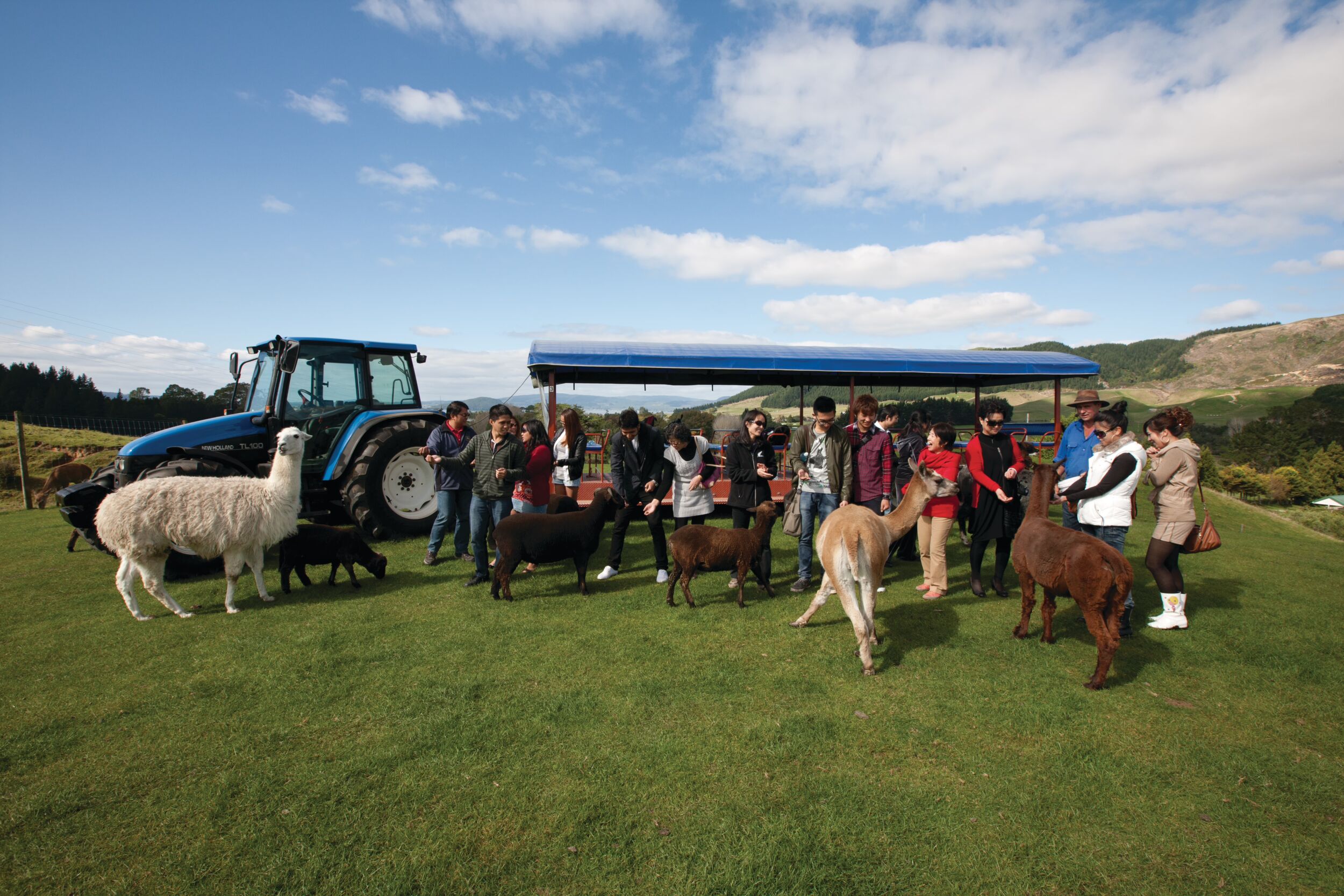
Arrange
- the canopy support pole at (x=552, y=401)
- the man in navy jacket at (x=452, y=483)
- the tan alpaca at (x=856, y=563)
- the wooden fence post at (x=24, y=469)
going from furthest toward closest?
the wooden fence post at (x=24, y=469), the canopy support pole at (x=552, y=401), the man in navy jacket at (x=452, y=483), the tan alpaca at (x=856, y=563)

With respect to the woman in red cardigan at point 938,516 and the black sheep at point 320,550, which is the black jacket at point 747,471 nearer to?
the woman in red cardigan at point 938,516

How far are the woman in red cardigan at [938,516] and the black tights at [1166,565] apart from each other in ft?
5.04

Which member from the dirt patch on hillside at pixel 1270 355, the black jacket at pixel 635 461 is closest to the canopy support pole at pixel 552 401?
the black jacket at pixel 635 461

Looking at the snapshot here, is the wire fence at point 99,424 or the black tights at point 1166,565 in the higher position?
the wire fence at point 99,424

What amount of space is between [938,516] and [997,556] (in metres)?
0.82

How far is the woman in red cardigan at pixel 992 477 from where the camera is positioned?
567 centimetres

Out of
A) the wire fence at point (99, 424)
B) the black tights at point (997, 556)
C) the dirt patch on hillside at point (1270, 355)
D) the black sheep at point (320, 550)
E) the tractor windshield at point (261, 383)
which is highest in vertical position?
the dirt patch on hillside at point (1270, 355)

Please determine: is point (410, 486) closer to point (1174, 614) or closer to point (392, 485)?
point (392, 485)

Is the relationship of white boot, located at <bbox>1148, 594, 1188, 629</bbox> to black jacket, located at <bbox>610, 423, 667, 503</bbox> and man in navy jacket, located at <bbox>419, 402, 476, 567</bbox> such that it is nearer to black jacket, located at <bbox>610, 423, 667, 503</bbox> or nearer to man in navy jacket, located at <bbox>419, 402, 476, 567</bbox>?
black jacket, located at <bbox>610, 423, 667, 503</bbox>

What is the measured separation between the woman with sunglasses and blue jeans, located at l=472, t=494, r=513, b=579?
244cm

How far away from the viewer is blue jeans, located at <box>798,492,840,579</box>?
18.4 feet

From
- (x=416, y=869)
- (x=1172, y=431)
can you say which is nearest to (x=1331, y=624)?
(x=1172, y=431)

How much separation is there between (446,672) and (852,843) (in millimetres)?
2862

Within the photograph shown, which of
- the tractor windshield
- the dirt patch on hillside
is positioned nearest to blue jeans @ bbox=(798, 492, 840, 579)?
the tractor windshield
